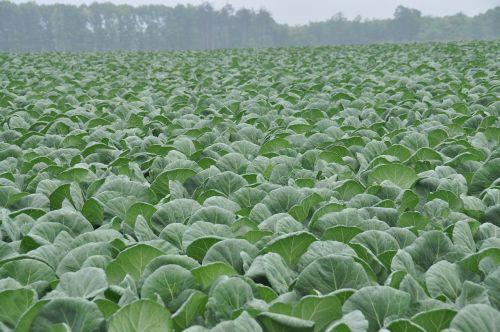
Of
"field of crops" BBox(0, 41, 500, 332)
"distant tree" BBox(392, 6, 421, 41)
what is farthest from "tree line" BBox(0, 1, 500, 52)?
"field of crops" BBox(0, 41, 500, 332)

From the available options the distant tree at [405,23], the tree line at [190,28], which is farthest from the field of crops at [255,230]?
the distant tree at [405,23]

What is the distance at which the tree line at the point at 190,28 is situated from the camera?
88875mm

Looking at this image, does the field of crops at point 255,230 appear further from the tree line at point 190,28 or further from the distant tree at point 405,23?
the distant tree at point 405,23

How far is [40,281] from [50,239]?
49 cm

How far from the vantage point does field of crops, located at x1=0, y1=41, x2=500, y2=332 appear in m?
1.82

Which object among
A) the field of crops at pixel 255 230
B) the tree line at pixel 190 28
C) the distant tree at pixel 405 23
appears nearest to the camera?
the field of crops at pixel 255 230

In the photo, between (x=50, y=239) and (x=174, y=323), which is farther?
(x=50, y=239)

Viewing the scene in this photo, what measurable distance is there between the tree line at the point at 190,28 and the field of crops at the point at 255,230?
8337cm

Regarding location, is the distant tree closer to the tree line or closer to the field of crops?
the tree line

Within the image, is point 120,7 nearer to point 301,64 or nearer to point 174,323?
point 301,64

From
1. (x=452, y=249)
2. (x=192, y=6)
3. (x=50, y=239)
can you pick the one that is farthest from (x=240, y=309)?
(x=192, y=6)

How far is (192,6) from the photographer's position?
107250 millimetres

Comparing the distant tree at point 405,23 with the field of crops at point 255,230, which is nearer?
the field of crops at point 255,230

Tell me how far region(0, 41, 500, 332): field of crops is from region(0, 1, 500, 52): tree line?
83.4m
